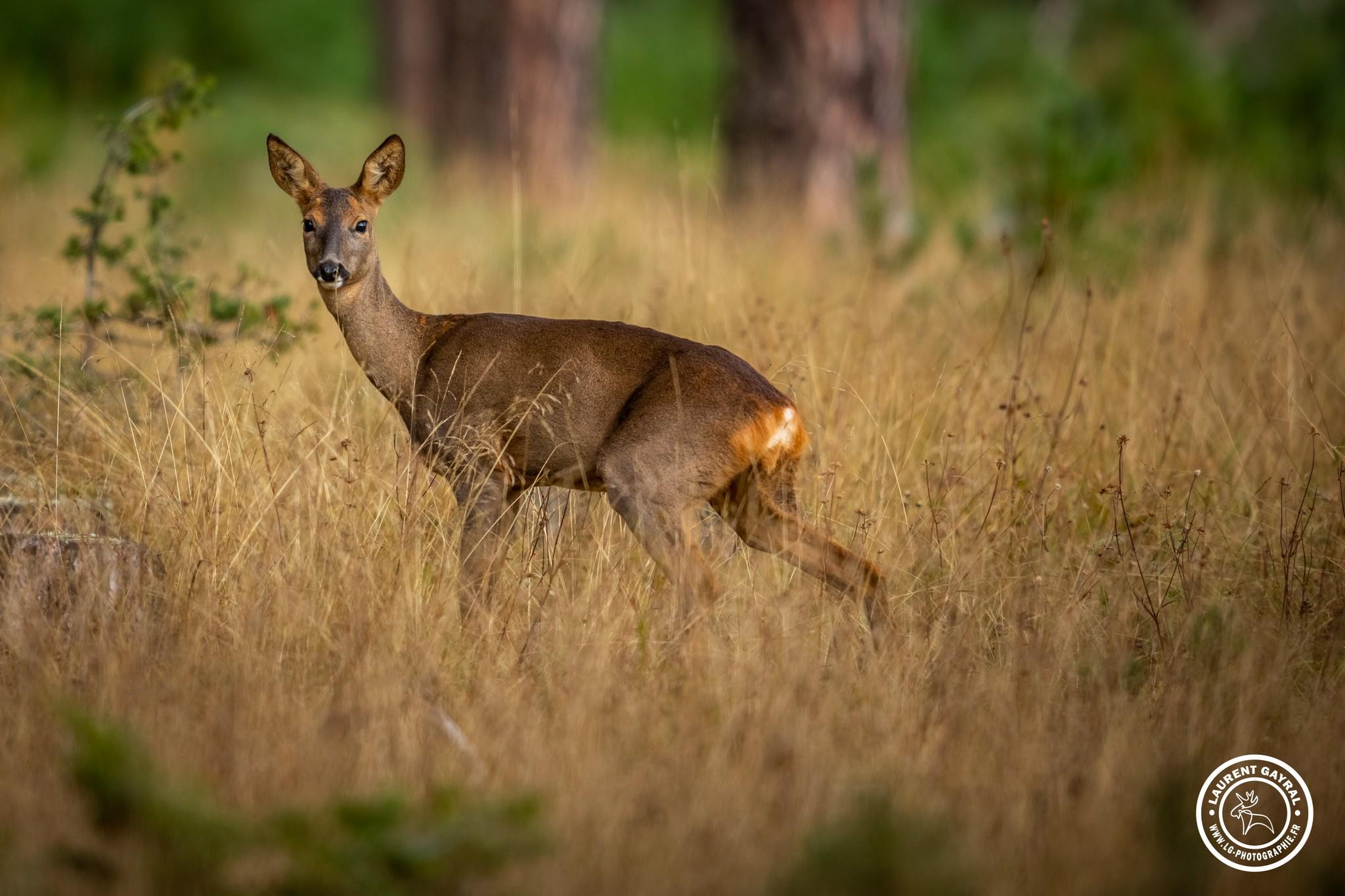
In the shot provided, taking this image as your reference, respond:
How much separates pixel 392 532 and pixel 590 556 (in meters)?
0.61

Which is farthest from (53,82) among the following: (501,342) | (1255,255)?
(501,342)

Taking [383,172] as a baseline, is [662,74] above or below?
above

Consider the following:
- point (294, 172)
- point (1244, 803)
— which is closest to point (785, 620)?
point (1244, 803)

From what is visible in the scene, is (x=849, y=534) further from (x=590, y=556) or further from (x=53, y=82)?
(x=53, y=82)

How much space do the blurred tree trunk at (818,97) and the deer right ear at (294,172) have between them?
5201 millimetres

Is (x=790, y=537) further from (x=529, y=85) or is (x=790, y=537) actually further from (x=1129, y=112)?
(x=1129, y=112)

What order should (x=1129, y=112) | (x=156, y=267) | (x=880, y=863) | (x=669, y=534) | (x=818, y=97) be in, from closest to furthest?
1. (x=880, y=863)
2. (x=669, y=534)
3. (x=156, y=267)
4. (x=818, y=97)
5. (x=1129, y=112)

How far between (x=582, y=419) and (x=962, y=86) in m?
13.6

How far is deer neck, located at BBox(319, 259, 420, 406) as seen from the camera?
15.9ft

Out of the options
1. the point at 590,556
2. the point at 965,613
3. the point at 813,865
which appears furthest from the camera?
the point at 590,556

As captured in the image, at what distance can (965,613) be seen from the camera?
14.3 ft

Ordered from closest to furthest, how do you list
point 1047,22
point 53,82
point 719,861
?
1. point 719,861
2. point 53,82
3. point 1047,22

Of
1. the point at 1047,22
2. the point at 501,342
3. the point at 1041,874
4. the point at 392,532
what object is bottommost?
the point at 1041,874

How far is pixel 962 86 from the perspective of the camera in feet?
55.9
